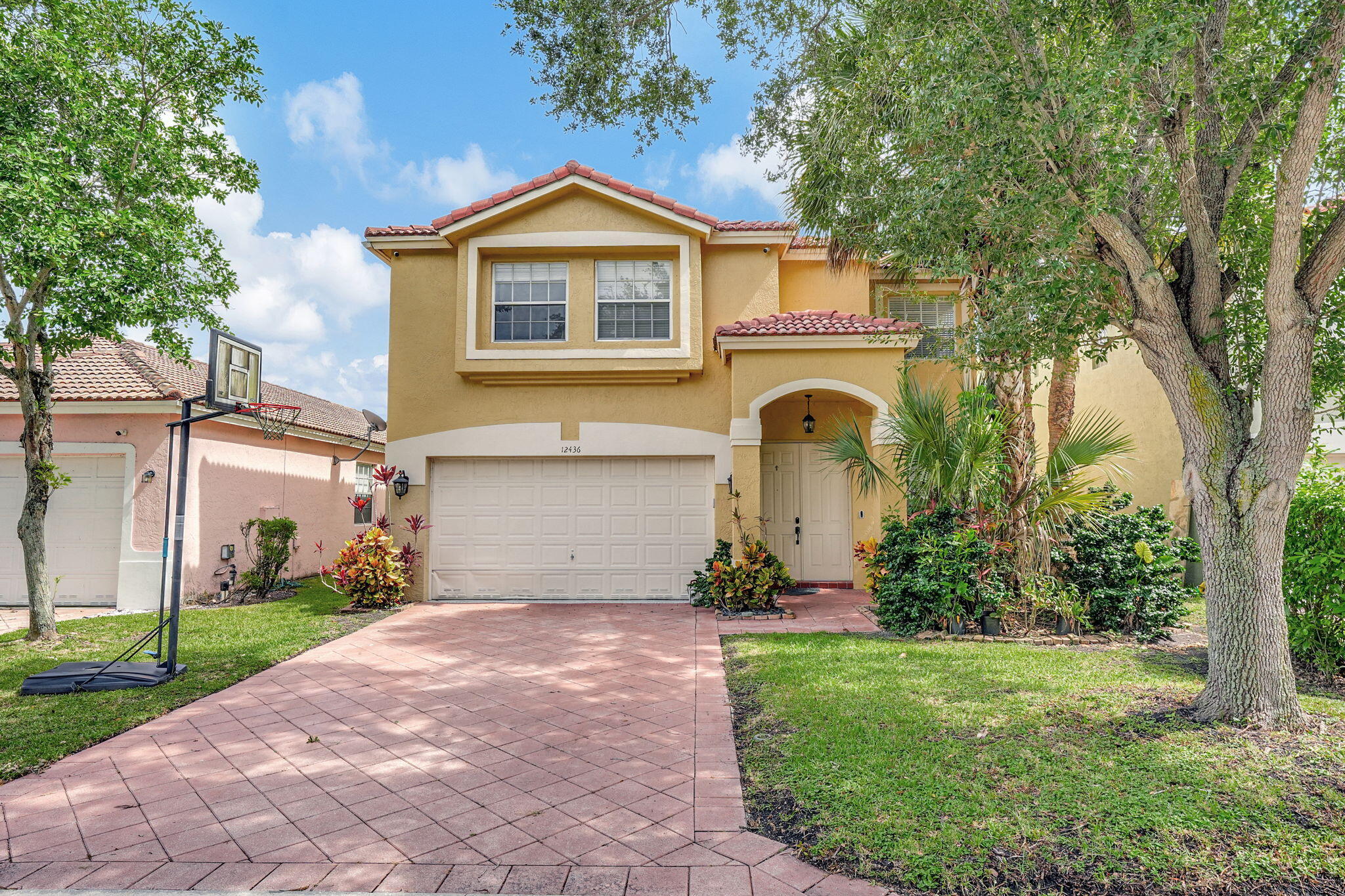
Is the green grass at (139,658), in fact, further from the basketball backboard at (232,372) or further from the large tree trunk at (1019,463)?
the large tree trunk at (1019,463)

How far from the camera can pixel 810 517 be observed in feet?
42.0

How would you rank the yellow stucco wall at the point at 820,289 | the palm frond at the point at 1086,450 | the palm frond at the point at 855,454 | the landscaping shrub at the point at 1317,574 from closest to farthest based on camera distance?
the landscaping shrub at the point at 1317,574, the palm frond at the point at 1086,450, the palm frond at the point at 855,454, the yellow stucco wall at the point at 820,289

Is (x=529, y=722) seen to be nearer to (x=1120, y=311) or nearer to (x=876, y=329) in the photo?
(x=1120, y=311)

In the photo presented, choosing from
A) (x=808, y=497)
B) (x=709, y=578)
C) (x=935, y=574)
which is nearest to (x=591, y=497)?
(x=709, y=578)

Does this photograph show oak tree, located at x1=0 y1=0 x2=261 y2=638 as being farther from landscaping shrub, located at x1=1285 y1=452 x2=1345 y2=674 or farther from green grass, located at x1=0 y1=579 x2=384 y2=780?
landscaping shrub, located at x1=1285 y1=452 x2=1345 y2=674

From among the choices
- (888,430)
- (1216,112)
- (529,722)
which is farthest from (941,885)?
(888,430)

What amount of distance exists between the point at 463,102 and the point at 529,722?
10.0 metres

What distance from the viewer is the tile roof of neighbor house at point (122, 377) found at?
11.2 m

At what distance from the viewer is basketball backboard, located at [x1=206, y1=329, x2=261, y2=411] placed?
22.9 ft

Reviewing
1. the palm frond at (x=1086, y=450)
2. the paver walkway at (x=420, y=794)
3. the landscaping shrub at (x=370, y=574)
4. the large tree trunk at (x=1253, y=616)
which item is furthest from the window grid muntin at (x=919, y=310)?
the landscaping shrub at (x=370, y=574)

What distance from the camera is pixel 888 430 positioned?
1103 cm

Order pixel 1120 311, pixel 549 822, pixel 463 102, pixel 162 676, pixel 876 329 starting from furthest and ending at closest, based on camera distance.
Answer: pixel 463 102, pixel 876 329, pixel 162 676, pixel 1120 311, pixel 549 822

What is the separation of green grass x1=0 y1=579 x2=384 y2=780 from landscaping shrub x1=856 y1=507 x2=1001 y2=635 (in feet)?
23.8

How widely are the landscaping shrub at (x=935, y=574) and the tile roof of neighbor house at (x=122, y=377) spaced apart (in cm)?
985
